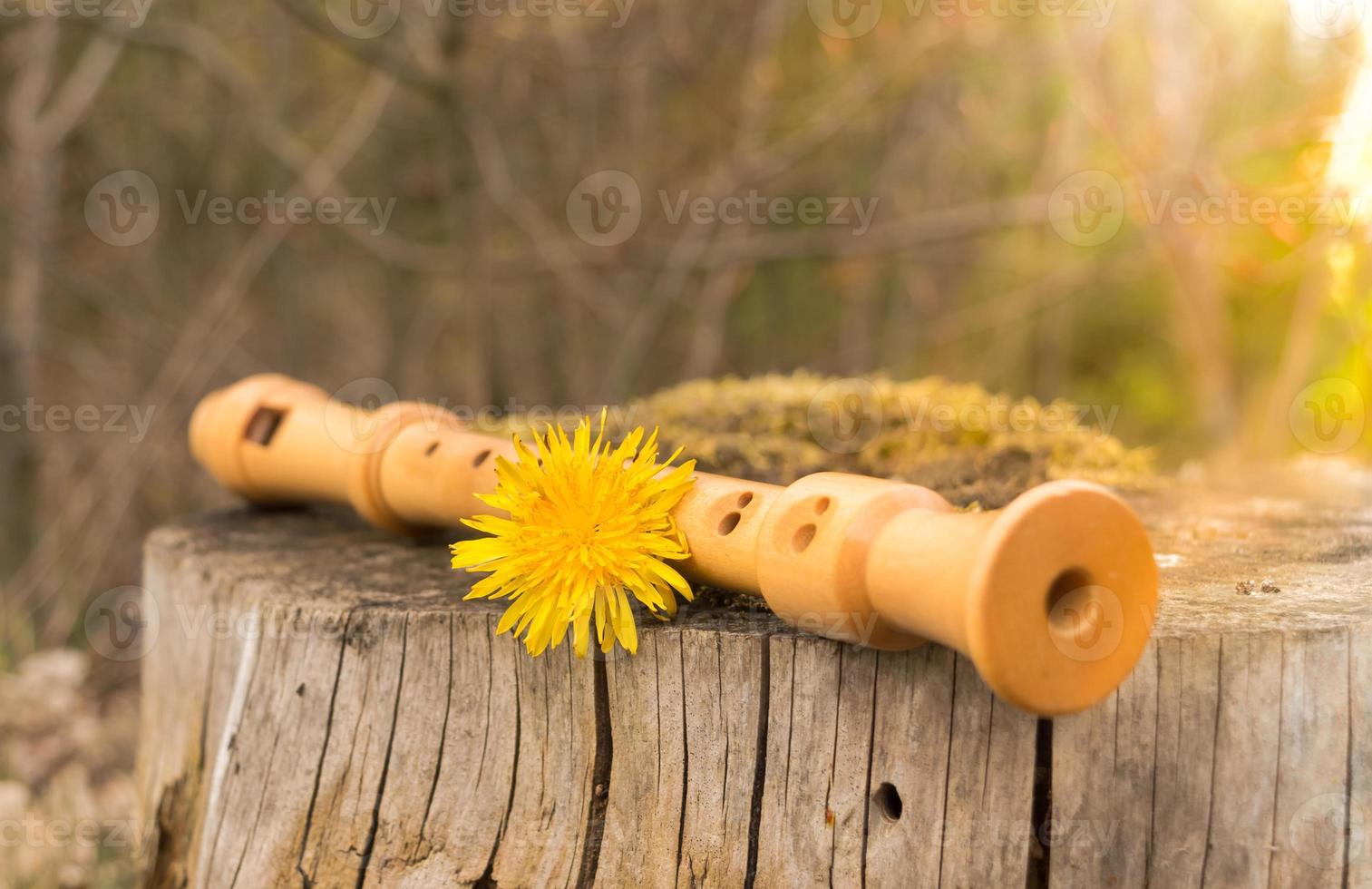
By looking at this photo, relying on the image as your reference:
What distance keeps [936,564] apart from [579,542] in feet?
1.20

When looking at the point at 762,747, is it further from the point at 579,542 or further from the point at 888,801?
the point at 579,542

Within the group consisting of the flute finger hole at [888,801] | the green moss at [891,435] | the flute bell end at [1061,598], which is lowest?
the flute finger hole at [888,801]

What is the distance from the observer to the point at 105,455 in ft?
13.2

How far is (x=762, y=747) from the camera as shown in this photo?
3.51ft

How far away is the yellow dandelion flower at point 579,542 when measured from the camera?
1.05 metres

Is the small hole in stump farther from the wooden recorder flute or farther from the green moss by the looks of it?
the green moss

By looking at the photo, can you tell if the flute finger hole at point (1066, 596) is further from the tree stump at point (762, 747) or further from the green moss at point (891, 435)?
the green moss at point (891, 435)

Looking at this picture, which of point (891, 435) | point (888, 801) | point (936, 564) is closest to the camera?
point (936, 564)

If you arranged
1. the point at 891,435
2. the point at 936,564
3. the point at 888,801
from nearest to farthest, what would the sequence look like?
1. the point at 936,564
2. the point at 888,801
3. the point at 891,435

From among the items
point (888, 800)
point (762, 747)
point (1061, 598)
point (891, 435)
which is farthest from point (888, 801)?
point (891, 435)

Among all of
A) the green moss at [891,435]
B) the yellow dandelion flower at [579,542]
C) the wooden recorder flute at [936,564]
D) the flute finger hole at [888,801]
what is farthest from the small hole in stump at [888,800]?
the green moss at [891,435]

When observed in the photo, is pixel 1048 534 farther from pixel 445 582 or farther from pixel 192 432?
pixel 192 432

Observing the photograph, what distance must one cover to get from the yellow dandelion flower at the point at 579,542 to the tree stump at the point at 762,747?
80mm

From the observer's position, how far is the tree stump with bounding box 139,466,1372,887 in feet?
3.25
